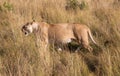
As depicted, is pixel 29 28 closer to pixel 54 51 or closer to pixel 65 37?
pixel 65 37

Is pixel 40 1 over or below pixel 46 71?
over

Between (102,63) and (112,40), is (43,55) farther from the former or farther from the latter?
(112,40)

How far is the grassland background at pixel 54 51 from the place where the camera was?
5078 millimetres

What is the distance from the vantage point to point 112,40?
6566 mm

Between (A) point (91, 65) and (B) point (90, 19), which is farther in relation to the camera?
(B) point (90, 19)

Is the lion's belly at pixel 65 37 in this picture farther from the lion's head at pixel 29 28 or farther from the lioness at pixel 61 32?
the lion's head at pixel 29 28

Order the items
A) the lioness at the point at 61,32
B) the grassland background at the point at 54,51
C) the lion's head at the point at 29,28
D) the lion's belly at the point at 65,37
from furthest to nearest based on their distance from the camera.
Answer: the lion's head at the point at 29,28
the lion's belly at the point at 65,37
the lioness at the point at 61,32
the grassland background at the point at 54,51

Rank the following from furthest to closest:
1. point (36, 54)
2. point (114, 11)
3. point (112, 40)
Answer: point (114, 11) → point (112, 40) → point (36, 54)

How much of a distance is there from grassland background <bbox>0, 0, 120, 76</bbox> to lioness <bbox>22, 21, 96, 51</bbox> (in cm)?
23

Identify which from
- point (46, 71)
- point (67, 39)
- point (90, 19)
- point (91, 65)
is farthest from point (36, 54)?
point (90, 19)

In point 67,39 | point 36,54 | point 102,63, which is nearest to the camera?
point 102,63

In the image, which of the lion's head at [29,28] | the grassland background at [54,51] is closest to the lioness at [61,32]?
the lion's head at [29,28]

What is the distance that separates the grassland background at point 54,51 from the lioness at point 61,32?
0.74 ft

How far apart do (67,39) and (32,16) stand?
233 cm
